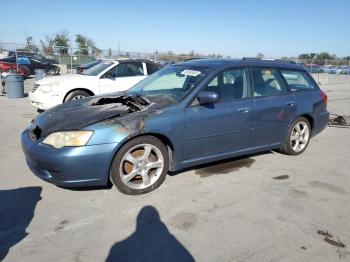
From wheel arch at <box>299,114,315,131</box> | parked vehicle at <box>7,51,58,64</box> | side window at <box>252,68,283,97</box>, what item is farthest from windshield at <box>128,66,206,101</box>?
parked vehicle at <box>7,51,58,64</box>

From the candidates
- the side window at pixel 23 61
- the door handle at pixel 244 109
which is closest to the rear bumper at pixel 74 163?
the door handle at pixel 244 109

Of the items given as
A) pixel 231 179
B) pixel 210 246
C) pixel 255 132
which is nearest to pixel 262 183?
pixel 231 179

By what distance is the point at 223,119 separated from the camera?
4699 millimetres

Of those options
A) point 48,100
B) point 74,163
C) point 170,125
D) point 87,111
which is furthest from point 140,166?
point 48,100

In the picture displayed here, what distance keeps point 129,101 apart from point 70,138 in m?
1.12

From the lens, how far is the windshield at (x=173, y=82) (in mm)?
4680

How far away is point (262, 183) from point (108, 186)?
2.01m

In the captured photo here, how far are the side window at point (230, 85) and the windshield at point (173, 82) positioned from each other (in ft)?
0.69

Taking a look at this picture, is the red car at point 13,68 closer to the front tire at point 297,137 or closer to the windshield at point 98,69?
the windshield at point 98,69

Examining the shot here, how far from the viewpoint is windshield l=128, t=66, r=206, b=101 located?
15.4ft

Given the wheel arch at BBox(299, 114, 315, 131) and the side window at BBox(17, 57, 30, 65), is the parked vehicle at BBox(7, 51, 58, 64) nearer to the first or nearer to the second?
the side window at BBox(17, 57, 30, 65)

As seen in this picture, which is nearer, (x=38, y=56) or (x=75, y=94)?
(x=75, y=94)

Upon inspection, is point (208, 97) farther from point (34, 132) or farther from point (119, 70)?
point (119, 70)

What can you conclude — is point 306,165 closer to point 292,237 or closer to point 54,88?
point 292,237
